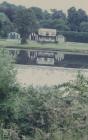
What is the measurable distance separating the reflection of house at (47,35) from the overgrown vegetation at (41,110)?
36313mm

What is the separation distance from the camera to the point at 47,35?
151 ft

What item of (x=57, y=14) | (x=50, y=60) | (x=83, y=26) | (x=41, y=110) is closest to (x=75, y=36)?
(x=83, y=26)

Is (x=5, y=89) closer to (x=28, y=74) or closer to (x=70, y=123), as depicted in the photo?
(x=70, y=123)

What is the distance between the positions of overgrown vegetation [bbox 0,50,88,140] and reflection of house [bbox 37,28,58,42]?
3631cm

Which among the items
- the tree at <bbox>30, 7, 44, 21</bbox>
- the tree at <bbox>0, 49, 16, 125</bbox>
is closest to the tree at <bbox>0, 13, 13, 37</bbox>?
the tree at <bbox>30, 7, 44, 21</bbox>

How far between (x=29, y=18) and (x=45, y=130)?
39275mm

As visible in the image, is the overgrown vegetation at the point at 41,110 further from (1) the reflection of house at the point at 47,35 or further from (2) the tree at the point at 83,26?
(2) the tree at the point at 83,26

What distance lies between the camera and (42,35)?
46500 millimetres

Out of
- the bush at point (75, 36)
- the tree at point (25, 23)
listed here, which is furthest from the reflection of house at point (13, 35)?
the bush at point (75, 36)

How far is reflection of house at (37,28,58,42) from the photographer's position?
1796 inches

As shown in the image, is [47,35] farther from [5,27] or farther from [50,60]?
[50,60]

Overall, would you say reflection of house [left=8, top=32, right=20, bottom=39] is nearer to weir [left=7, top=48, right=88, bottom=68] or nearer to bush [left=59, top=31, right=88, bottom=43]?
bush [left=59, top=31, right=88, bottom=43]

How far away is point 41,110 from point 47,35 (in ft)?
126

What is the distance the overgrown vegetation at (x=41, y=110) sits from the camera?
6754mm
